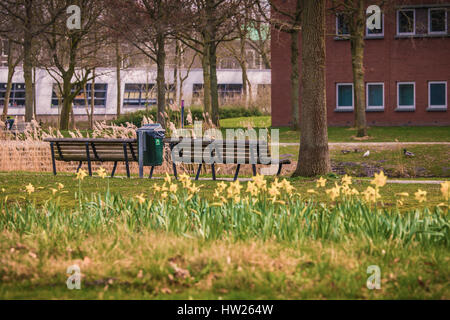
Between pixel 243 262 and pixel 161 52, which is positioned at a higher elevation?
pixel 161 52

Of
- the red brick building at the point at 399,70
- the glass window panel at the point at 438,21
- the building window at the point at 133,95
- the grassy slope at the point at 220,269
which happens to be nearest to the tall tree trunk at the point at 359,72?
the red brick building at the point at 399,70

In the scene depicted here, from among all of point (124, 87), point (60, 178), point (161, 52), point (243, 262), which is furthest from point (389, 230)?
point (124, 87)

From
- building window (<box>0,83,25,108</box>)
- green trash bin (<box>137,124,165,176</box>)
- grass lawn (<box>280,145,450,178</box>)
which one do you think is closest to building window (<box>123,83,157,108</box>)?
building window (<box>0,83,25,108</box>)

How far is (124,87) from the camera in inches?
2058

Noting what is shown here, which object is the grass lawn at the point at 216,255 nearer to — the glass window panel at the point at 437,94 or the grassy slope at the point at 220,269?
the grassy slope at the point at 220,269

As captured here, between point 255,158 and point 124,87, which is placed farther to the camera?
point 124,87

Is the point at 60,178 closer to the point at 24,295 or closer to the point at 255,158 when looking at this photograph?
the point at 255,158

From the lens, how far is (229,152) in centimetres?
1309

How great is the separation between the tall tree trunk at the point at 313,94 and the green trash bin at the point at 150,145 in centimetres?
278

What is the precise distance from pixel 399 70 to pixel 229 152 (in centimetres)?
2268

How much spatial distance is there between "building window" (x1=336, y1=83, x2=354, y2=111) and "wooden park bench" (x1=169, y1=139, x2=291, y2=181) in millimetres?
21463

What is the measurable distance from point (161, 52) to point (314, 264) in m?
19.8

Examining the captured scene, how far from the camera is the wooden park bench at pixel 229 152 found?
12844 millimetres

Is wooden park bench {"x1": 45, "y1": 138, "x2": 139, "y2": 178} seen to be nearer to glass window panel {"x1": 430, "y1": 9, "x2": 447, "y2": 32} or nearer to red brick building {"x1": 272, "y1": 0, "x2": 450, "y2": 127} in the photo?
red brick building {"x1": 272, "y1": 0, "x2": 450, "y2": 127}
